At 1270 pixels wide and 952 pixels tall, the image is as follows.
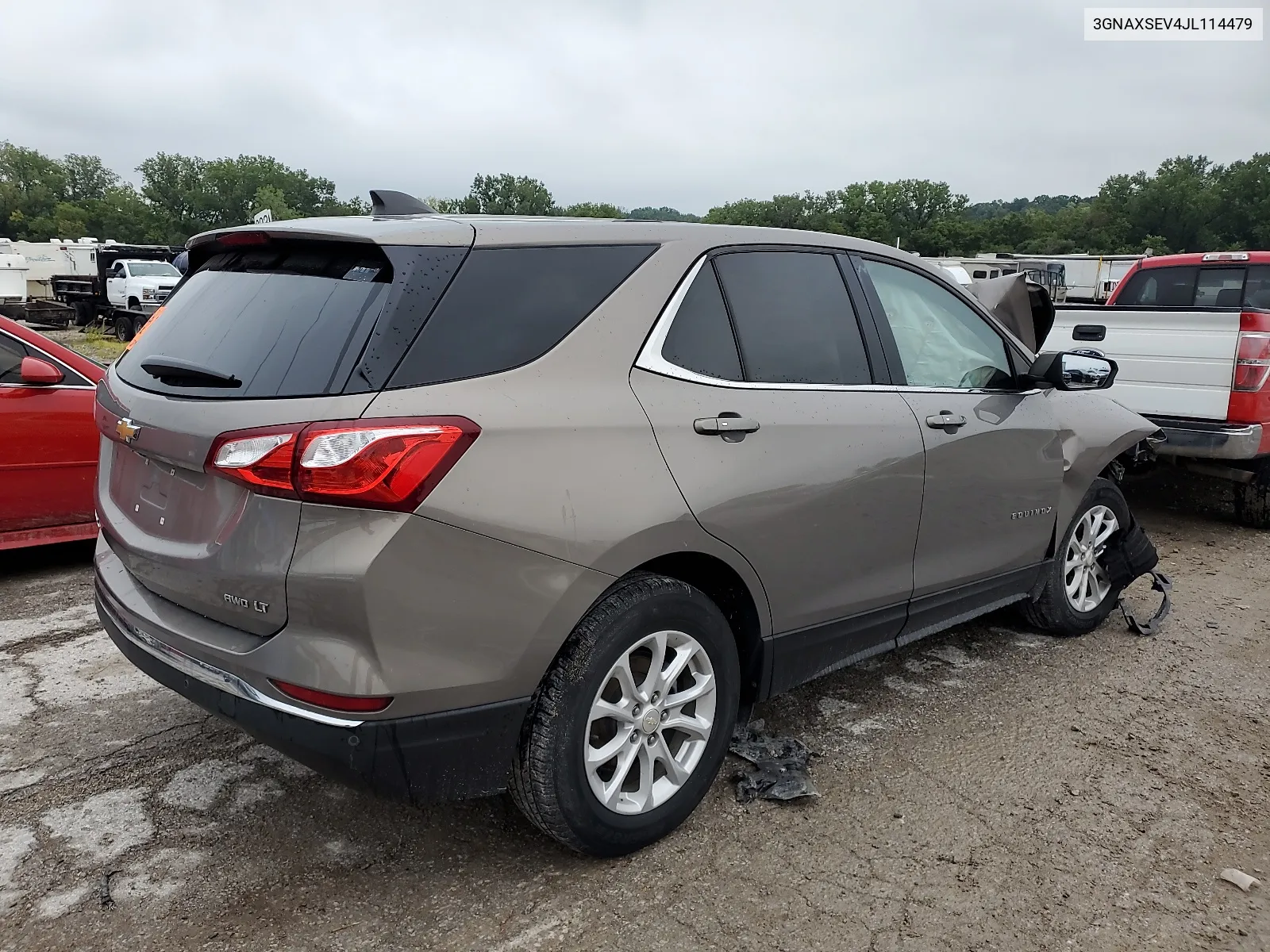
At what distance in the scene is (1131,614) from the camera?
494cm

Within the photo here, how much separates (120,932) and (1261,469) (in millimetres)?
7217

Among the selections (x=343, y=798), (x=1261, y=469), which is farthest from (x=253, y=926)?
(x=1261, y=469)

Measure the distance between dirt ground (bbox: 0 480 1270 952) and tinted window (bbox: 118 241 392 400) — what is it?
1334 mm

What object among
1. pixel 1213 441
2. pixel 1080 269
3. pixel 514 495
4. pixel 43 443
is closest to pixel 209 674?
pixel 514 495

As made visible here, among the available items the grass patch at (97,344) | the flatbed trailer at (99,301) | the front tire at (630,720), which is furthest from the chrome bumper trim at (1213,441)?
the flatbed trailer at (99,301)

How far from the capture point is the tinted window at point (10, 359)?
496 centimetres

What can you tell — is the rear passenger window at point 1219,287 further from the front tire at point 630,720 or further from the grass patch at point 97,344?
the grass patch at point 97,344

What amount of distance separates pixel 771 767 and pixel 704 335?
4.92 feet

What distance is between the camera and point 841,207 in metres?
109

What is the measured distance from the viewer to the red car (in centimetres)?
495

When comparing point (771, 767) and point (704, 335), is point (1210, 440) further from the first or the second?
point (704, 335)

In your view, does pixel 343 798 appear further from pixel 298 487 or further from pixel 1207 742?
pixel 1207 742

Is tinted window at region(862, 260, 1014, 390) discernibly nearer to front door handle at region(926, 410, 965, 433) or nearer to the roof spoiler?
front door handle at region(926, 410, 965, 433)

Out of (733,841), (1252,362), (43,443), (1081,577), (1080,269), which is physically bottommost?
(733,841)
